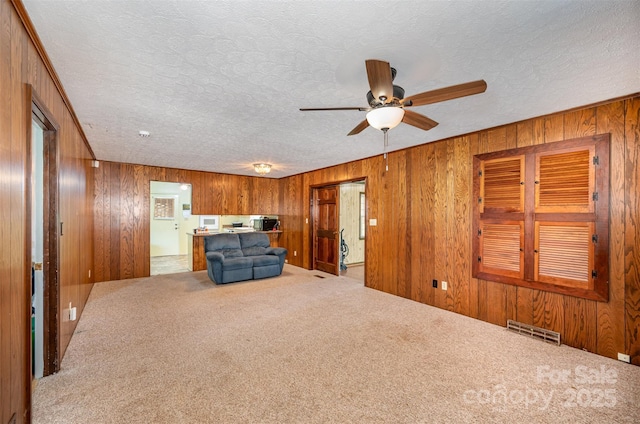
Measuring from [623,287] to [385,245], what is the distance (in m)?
2.81

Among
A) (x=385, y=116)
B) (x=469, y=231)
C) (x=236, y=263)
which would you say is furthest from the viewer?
(x=236, y=263)

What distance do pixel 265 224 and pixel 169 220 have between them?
11.7 feet

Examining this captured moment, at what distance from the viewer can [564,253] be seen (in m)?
2.85

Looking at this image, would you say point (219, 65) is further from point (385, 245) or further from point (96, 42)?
point (385, 245)

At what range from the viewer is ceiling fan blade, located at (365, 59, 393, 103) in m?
1.62

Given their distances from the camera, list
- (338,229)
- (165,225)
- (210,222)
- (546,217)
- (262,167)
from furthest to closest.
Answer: (165,225) < (210,222) < (338,229) < (262,167) < (546,217)

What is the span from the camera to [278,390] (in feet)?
6.86

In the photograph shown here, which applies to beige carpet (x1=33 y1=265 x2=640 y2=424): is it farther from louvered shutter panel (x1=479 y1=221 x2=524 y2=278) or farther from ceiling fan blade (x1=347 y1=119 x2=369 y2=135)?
ceiling fan blade (x1=347 y1=119 x2=369 y2=135)

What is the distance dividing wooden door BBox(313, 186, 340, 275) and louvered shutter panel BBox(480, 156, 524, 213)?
3170 millimetres

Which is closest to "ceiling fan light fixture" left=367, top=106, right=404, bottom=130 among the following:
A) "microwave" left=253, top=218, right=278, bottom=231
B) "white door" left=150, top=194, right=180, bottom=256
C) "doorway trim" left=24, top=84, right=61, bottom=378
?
"doorway trim" left=24, top=84, right=61, bottom=378

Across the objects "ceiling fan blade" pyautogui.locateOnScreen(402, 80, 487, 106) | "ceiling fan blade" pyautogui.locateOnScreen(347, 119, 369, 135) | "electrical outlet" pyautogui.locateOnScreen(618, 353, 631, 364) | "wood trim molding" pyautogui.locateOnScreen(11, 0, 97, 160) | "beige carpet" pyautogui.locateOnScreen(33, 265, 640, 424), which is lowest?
"beige carpet" pyautogui.locateOnScreen(33, 265, 640, 424)

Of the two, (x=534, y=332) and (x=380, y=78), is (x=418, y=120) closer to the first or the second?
(x=380, y=78)

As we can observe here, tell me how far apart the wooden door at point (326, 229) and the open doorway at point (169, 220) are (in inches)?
170

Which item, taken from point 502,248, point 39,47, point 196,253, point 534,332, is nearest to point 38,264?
point 39,47
